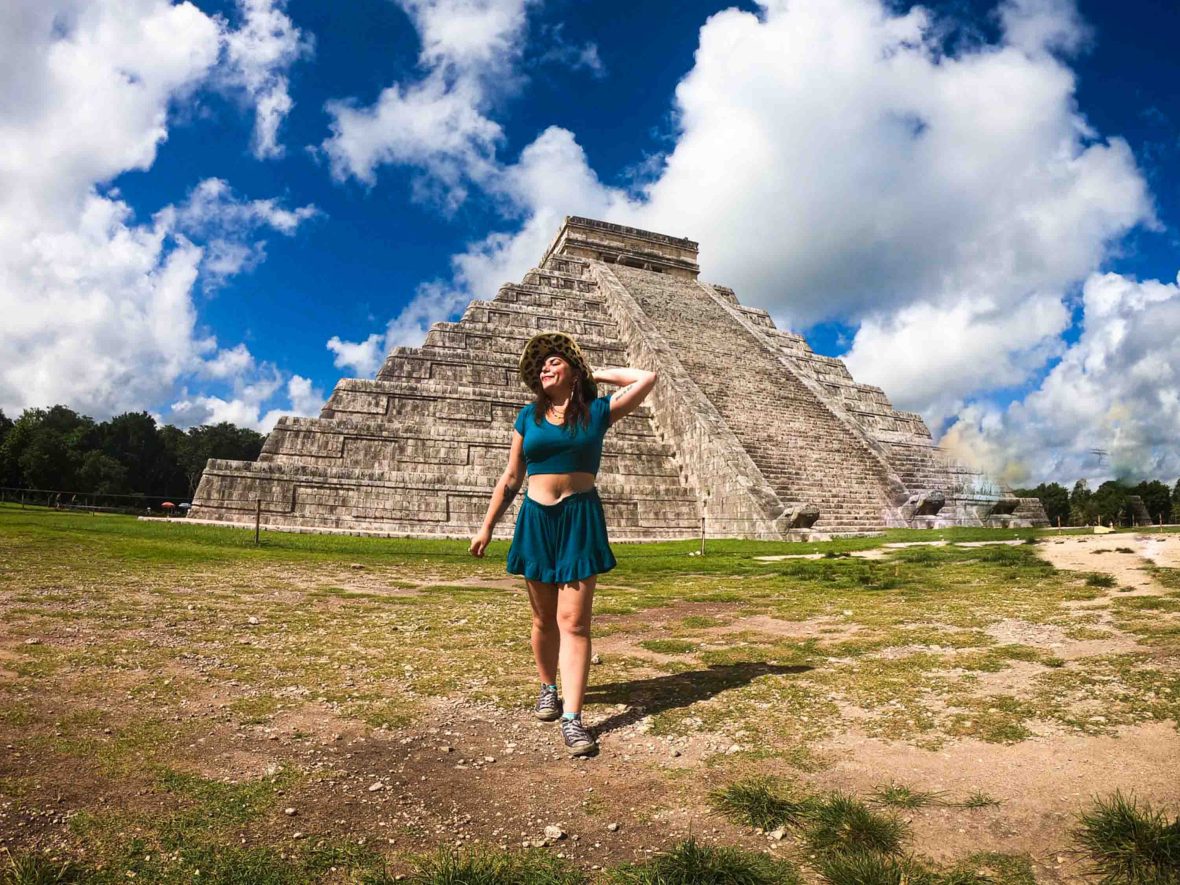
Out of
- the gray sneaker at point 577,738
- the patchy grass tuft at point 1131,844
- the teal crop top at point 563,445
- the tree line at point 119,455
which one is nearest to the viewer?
the patchy grass tuft at point 1131,844

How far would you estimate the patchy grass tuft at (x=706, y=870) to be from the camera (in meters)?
2.19

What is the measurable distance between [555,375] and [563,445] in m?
0.42

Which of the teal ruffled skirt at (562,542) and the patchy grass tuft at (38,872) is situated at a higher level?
the teal ruffled skirt at (562,542)

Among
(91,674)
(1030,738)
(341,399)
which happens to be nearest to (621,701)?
(1030,738)

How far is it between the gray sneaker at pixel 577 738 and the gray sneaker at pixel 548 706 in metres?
0.34

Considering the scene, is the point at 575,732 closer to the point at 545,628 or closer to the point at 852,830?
the point at 545,628

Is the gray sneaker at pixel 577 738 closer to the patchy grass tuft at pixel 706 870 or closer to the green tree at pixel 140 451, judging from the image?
the patchy grass tuft at pixel 706 870

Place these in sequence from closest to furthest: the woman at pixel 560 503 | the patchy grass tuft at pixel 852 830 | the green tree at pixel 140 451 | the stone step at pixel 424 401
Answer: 1. the patchy grass tuft at pixel 852 830
2. the woman at pixel 560 503
3. the stone step at pixel 424 401
4. the green tree at pixel 140 451

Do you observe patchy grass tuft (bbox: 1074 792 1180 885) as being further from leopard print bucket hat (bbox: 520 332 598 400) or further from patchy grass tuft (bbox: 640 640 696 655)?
patchy grass tuft (bbox: 640 640 696 655)

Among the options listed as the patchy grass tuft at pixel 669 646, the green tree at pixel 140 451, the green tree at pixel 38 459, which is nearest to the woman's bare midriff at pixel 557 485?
the patchy grass tuft at pixel 669 646

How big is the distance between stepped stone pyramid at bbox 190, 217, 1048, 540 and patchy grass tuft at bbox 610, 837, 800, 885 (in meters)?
16.4

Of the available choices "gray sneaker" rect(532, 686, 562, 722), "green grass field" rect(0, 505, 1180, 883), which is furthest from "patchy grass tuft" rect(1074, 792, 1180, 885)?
Result: "gray sneaker" rect(532, 686, 562, 722)

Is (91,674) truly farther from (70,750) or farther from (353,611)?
(353,611)

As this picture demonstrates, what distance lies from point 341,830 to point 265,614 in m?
4.53
